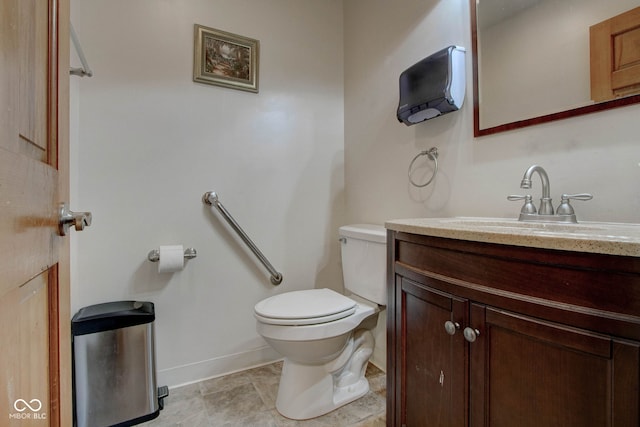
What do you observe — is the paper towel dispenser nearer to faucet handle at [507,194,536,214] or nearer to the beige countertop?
faucet handle at [507,194,536,214]

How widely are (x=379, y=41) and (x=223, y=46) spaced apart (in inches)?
34.5

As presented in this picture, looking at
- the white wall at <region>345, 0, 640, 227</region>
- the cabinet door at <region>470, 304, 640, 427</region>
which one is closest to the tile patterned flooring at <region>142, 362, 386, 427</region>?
the cabinet door at <region>470, 304, 640, 427</region>

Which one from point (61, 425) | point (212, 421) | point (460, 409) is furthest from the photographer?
point (212, 421)

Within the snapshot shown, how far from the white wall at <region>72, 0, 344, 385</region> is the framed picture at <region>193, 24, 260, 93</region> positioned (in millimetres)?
38

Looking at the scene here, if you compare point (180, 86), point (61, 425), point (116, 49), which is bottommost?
point (61, 425)

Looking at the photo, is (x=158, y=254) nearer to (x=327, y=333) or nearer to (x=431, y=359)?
(x=327, y=333)

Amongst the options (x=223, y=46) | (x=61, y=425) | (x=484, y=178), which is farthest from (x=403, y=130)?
(x=61, y=425)

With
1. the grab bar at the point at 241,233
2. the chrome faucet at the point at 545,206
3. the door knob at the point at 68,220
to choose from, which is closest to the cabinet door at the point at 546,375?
the chrome faucet at the point at 545,206

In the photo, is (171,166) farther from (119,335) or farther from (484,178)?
(484,178)

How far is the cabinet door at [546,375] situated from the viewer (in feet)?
1.54

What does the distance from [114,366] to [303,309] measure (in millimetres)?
815

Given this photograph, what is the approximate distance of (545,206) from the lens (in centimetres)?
88

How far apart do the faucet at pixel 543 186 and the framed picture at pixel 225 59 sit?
55.8 inches

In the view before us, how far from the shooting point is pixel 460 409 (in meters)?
0.70
